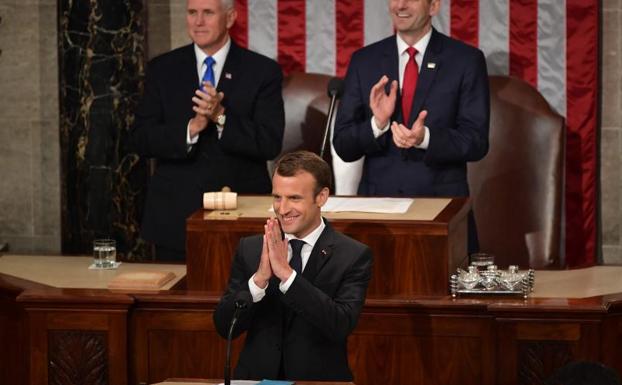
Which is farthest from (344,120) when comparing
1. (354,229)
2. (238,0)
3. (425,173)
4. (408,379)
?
(238,0)

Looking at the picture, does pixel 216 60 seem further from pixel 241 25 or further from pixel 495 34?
pixel 495 34

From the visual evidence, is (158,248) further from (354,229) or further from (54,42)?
(54,42)

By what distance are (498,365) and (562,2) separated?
11.6ft

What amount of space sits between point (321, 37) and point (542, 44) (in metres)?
1.45

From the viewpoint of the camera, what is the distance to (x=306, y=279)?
5113 mm

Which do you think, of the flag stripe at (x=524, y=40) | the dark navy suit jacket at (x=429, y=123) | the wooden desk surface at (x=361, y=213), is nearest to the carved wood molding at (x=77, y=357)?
the wooden desk surface at (x=361, y=213)

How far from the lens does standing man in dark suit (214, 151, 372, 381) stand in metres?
5.14

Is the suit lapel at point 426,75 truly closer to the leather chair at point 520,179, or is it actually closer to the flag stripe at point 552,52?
the leather chair at point 520,179

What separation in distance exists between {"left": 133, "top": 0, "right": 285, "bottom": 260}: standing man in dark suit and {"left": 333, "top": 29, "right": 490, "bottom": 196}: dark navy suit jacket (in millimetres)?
489

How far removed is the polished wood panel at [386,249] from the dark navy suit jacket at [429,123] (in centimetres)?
74

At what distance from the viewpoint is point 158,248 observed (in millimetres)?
7527

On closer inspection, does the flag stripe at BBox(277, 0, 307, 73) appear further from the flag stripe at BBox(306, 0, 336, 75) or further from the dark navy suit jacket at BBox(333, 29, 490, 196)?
the dark navy suit jacket at BBox(333, 29, 490, 196)

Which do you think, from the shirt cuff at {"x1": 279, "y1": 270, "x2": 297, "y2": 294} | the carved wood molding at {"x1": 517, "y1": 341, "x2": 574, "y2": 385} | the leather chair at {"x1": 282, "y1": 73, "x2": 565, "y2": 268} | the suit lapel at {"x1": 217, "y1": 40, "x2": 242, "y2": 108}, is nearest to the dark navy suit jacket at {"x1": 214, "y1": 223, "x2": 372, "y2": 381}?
the shirt cuff at {"x1": 279, "y1": 270, "x2": 297, "y2": 294}

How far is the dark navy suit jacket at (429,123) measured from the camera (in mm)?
6918
